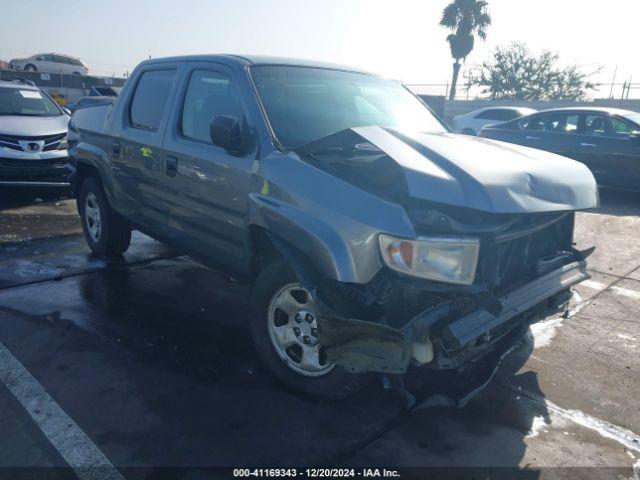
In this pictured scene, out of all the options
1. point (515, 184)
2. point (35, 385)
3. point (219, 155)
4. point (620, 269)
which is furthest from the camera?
point (620, 269)

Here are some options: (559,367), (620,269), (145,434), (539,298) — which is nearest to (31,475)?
(145,434)

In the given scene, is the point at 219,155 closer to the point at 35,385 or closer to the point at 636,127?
the point at 35,385

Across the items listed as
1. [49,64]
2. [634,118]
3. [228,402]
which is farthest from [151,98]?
[49,64]

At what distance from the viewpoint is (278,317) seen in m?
3.13

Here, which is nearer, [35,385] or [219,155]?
[35,385]

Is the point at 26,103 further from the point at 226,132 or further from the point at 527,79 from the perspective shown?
the point at 527,79

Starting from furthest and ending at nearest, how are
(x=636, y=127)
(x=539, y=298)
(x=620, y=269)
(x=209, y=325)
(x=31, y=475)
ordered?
(x=636, y=127)
(x=620, y=269)
(x=209, y=325)
(x=539, y=298)
(x=31, y=475)

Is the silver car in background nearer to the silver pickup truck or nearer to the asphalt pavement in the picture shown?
the asphalt pavement

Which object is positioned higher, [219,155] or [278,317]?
[219,155]

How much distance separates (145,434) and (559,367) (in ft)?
8.98

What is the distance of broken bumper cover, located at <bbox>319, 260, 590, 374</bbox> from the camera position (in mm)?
2385

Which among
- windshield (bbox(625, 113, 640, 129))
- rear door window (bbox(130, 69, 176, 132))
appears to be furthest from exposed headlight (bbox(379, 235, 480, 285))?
windshield (bbox(625, 113, 640, 129))

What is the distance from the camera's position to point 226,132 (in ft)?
10.1

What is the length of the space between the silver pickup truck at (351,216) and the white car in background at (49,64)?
31.8 m
